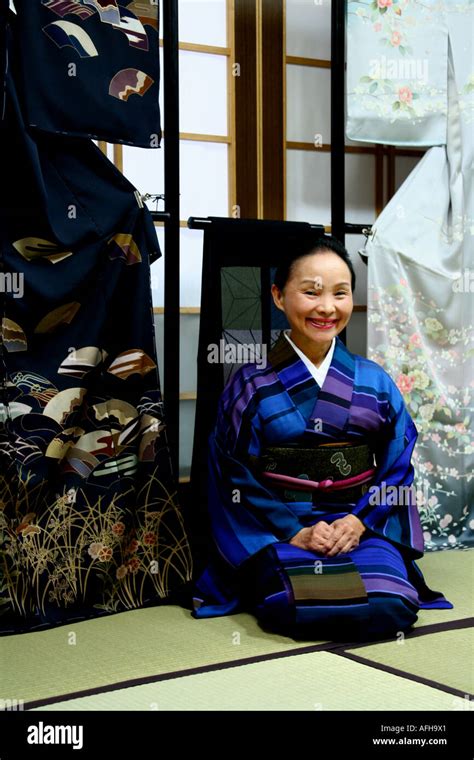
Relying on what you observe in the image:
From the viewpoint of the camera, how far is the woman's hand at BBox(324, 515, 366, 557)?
10.8 ft

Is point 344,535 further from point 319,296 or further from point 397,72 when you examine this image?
point 397,72

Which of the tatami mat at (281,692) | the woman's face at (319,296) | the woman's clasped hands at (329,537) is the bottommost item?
the tatami mat at (281,692)

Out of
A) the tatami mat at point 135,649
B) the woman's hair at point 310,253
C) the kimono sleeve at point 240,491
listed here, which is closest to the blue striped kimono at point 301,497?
the kimono sleeve at point 240,491

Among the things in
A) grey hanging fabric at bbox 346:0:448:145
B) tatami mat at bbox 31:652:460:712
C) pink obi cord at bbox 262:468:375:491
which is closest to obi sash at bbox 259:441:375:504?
pink obi cord at bbox 262:468:375:491

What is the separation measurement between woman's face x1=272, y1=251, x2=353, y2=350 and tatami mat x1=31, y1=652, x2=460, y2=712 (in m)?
1.23

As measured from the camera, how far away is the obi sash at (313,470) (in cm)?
343

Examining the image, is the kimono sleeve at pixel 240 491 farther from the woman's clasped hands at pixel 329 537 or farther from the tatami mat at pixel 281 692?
the tatami mat at pixel 281 692

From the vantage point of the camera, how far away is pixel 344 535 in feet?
10.8

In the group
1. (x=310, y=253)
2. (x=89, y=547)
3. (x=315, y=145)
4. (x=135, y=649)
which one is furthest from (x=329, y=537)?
(x=315, y=145)

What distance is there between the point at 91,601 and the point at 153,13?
7.14ft

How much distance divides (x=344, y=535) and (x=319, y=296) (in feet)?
2.81

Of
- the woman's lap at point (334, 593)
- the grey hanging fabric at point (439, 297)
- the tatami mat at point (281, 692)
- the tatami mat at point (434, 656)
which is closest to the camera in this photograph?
the tatami mat at point (281, 692)

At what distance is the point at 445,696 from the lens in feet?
8.23

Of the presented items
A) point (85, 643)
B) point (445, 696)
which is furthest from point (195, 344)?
point (445, 696)
